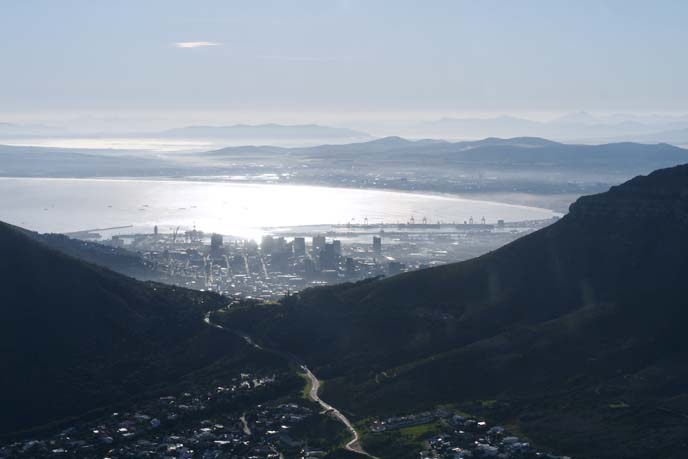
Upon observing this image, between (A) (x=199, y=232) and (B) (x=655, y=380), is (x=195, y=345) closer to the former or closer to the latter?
(B) (x=655, y=380)

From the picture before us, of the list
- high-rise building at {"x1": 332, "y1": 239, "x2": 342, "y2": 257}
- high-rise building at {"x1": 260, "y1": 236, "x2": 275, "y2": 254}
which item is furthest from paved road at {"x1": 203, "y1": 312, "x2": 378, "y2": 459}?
high-rise building at {"x1": 260, "y1": 236, "x2": 275, "y2": 254}

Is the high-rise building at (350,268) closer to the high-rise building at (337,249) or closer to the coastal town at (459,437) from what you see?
the high-rise building at (337,249)

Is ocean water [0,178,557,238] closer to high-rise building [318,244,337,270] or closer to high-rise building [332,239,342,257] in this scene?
high-rise building [332,239,342,257]

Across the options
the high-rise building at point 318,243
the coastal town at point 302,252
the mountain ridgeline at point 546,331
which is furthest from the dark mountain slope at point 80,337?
the high-rise building at point 318,243

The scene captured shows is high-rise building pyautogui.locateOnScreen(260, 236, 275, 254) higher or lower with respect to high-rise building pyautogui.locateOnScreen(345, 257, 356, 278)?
higher

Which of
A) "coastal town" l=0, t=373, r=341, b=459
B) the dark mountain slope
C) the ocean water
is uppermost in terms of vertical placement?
the ocean water
